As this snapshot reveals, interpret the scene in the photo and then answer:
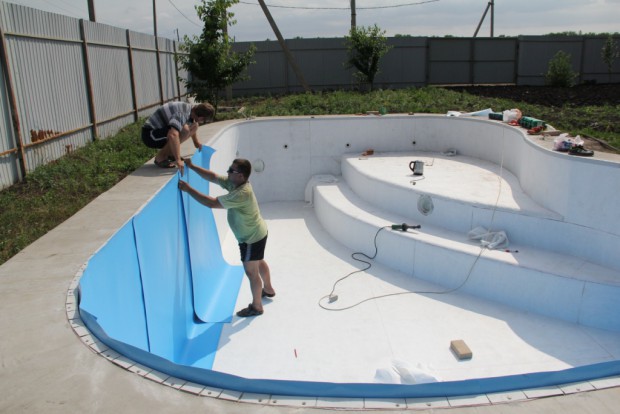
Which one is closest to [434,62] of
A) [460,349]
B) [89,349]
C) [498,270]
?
[498,270]

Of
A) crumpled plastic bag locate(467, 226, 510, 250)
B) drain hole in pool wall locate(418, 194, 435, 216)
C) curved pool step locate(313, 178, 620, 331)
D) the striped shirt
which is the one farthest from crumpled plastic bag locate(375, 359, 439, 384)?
drain hole in pool wall locate(418, 194, 435, 216)

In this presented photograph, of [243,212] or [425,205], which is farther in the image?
[425,205]

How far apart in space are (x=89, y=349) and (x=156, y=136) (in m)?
3.79

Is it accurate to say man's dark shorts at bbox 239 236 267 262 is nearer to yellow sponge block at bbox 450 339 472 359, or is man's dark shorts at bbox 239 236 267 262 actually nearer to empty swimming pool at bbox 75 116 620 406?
empty swimming pool at bbox 75 116 620 406

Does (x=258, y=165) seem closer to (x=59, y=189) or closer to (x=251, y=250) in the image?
(x=59, y=189)

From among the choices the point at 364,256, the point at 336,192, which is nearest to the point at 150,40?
the point at 336,192

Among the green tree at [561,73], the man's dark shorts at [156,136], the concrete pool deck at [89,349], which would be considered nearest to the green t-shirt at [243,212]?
the concrete pool deck at [89,349]

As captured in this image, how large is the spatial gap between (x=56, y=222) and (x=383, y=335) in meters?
3.14

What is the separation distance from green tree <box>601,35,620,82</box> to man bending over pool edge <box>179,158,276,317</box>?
18.0 metres

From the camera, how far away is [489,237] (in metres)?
5.77

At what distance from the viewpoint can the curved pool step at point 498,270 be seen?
4.76m

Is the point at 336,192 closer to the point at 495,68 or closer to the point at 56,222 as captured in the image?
the point at 56,222

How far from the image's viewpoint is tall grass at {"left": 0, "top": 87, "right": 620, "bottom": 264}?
462 cm

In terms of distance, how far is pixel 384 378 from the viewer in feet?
10.8
